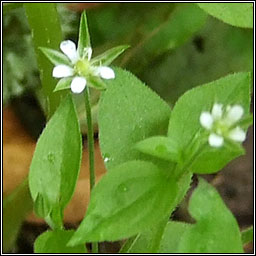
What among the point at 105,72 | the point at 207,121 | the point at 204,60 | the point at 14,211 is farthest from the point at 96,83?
the point at 204,60

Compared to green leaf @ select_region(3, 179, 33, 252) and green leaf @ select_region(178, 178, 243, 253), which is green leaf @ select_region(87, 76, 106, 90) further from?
green leaf @ select_region(3, 179, 33, 252)

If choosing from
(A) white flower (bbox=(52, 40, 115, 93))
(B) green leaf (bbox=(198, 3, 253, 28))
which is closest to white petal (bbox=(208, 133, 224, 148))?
(A) white flower (bbox=(52, 40, 115, 93))

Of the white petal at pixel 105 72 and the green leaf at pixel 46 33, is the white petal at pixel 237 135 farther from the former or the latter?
the green leaf at pixel 46 33

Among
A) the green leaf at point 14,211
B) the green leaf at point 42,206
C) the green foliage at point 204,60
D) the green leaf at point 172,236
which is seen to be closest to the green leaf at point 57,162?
the green leaf at point 42,206

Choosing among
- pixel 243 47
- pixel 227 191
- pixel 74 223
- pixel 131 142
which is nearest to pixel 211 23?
pixel 243 47

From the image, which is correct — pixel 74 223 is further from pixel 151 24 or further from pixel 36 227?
pixel 151 24
